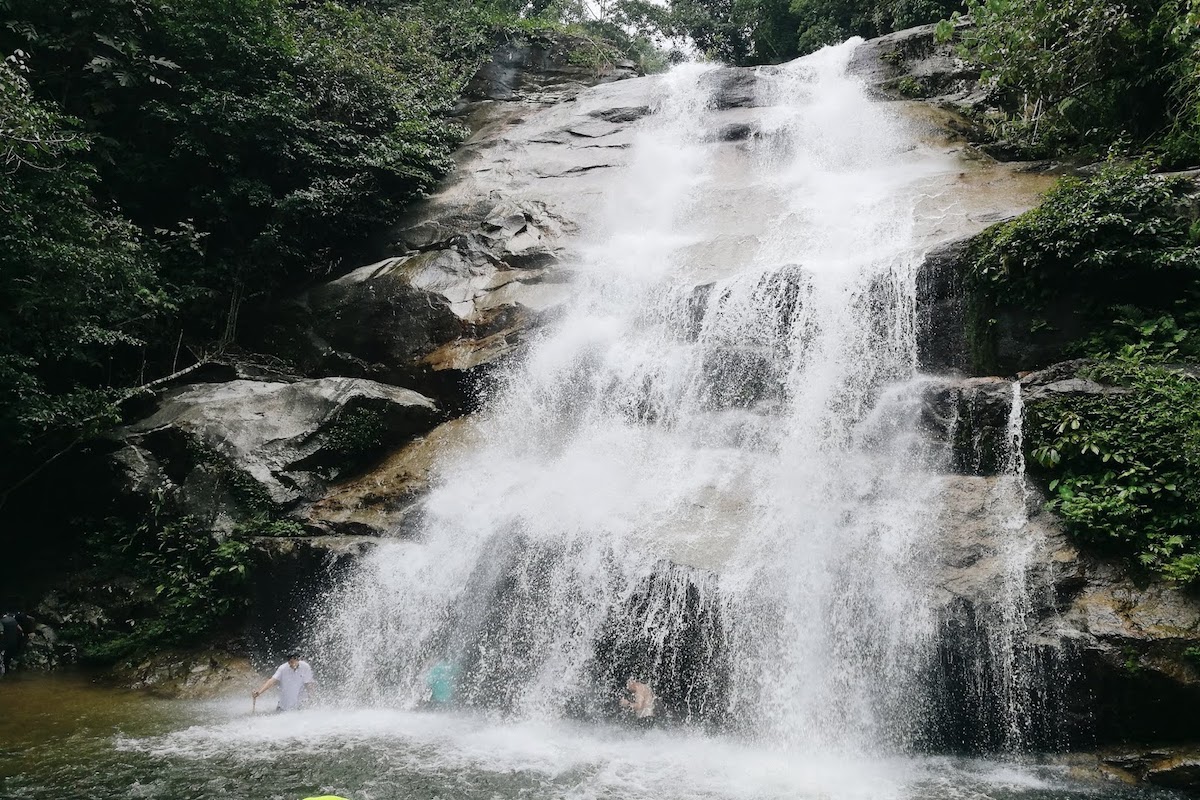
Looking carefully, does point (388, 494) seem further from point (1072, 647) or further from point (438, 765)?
point (1072, 647)

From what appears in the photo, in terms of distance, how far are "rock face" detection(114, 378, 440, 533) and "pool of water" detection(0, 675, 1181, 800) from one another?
11.7 ft

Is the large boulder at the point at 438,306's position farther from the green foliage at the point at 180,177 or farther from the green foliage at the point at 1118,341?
the green foliage at the point at 1118,341

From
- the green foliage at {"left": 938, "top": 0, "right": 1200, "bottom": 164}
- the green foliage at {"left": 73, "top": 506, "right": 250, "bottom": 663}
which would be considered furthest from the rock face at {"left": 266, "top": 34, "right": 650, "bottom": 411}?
the green foliage at {"left": 938, "top": 0, "right": 1200, "bottom": 164}

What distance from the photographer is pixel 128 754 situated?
289 inches

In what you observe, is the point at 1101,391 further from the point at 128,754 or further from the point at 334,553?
the point at 128,754

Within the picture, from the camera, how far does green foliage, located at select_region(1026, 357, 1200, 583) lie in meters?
7.42

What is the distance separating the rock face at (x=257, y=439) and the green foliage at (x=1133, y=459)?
9.68 meters

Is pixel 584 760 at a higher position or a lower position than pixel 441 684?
lower

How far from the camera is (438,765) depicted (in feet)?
23.2

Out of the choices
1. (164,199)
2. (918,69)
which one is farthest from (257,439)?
(918,69)

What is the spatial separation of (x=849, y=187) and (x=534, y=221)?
6.90m

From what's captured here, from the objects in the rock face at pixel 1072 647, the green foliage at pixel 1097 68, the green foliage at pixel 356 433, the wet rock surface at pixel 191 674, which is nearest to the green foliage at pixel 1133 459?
the rock face at pixel 1072 647

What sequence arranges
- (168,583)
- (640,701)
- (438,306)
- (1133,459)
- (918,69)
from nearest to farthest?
1. (1133,459)
2. (640,701)
3. (168,583)
4. (438,306)
5. (918,69)

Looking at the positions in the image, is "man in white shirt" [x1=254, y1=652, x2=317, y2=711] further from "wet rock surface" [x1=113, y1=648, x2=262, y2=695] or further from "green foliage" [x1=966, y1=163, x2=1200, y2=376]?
"green foliage" [x1=966, y1=163, x2=1200, y2=376]
